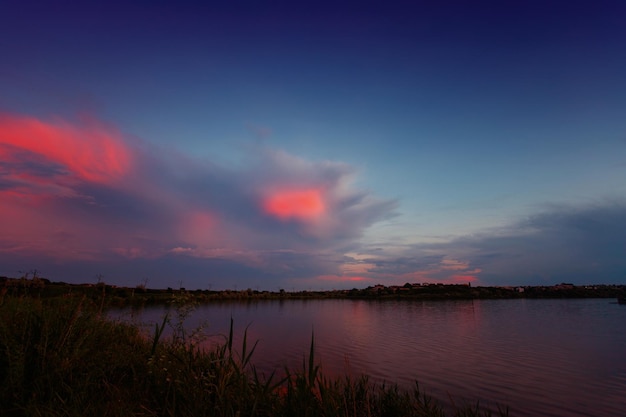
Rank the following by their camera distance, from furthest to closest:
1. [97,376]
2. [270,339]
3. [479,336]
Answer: [479,336], [270,339], [97,376]

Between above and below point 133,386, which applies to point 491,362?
below

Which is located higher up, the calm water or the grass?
the grass

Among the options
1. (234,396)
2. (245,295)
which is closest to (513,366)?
(234,396)

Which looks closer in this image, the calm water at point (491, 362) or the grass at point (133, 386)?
the grass at point (133, 386)

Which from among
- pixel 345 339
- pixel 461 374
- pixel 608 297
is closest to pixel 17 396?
pixel 461 374

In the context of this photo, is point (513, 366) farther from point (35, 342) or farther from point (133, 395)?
point (35, 342)

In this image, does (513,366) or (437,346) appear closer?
(513,366)

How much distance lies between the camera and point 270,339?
26.7 metres

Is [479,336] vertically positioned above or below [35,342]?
below

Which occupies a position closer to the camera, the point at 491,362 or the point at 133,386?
the point at 133,386

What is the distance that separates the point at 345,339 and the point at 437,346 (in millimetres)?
7449

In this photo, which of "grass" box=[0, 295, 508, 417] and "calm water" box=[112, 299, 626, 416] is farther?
"calm water" box=[112, 299, 626, 416]

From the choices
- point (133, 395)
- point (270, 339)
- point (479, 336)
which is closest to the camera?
point (133, 395)

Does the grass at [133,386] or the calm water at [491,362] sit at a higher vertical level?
the grass at [133,386]
